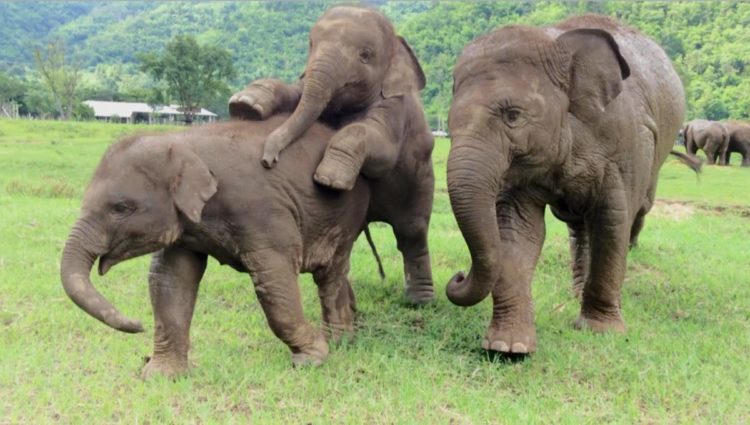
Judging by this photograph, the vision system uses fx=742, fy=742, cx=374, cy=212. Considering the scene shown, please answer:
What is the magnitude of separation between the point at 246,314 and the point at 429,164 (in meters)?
1.78

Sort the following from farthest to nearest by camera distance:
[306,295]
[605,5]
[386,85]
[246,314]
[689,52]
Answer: [605,5]
[689,52]
[306,295]
[246,314]
[386,85]

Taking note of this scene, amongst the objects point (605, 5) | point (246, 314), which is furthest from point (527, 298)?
point (605, 5)

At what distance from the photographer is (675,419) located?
375 cm

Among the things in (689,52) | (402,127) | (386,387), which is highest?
(402,127)

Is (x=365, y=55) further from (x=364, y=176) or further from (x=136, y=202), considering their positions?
(x=136, y=202)

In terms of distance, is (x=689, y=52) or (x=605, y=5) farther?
(x=605, y=5)

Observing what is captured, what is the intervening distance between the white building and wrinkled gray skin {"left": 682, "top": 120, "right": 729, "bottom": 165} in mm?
43086

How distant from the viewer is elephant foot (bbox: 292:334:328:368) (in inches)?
170

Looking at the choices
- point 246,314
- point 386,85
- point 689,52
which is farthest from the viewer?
point 689,52

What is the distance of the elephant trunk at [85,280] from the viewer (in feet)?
11.2

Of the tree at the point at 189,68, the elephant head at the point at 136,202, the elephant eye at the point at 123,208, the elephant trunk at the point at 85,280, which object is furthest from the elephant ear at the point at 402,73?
the tree at the point at 189,68

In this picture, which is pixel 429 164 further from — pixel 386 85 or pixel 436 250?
pixel 436 250

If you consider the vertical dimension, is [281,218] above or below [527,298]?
above

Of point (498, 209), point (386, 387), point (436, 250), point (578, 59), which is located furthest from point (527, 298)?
point (436, 250)
